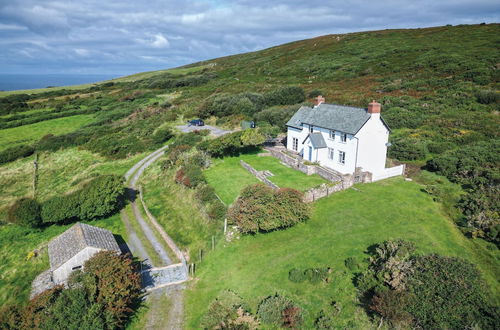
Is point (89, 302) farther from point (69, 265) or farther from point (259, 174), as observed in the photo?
point (259, 174)

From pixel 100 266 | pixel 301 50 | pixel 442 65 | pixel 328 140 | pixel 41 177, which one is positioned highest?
pixel 301 50

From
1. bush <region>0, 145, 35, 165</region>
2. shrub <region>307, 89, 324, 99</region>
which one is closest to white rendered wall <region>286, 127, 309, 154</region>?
shrub <region>307, 89, 324, 99</region>

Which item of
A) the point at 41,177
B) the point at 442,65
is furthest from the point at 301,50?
the point at 41,177

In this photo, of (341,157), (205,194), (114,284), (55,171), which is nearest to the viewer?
(114,284)

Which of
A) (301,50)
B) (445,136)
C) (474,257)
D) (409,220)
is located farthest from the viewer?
(301,50)

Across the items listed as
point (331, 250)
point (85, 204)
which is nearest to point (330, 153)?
point (331, 250)

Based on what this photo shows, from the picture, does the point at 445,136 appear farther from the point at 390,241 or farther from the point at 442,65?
the point at 442,65
